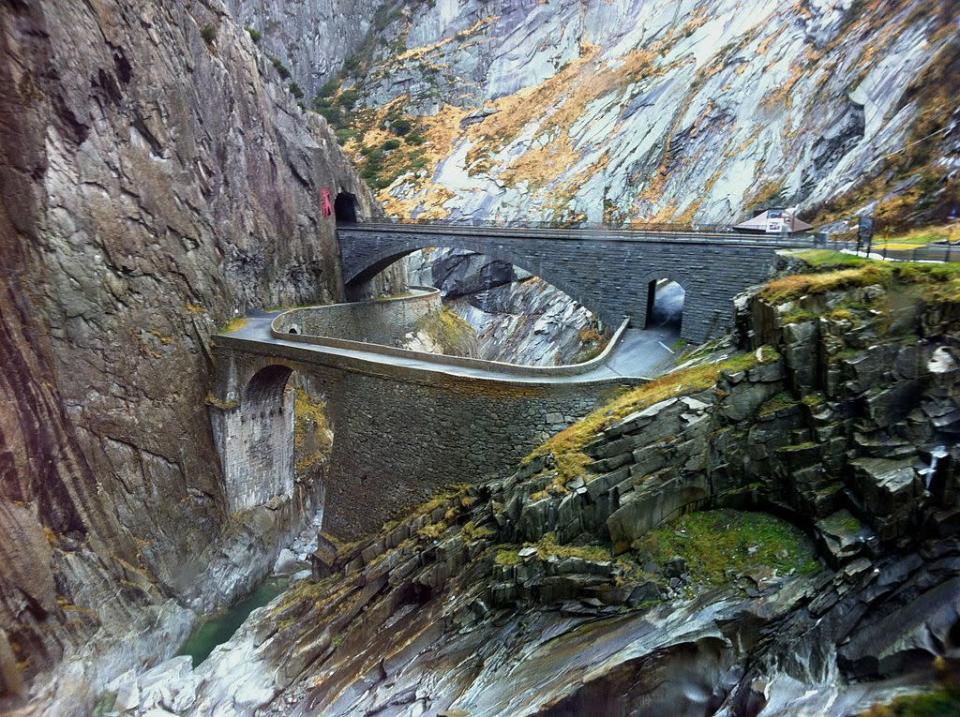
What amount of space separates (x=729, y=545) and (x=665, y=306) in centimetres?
1673

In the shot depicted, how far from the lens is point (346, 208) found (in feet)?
130

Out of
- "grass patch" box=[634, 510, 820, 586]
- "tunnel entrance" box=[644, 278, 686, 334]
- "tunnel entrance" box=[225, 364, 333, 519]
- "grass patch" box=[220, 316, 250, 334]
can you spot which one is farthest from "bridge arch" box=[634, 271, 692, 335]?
"grass patch" box=[220, 316, 250, 334]

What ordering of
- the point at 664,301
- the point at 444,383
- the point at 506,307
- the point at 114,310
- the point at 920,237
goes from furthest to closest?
the point at 506,307, the point at 664,301, the point at 114,310, the point at 920,237, the point at 444,383

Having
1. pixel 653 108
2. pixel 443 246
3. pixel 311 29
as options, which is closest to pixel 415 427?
pixel 443 246

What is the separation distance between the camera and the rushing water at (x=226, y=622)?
20316mm

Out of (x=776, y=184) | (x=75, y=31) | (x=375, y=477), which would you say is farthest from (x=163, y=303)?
(x=776, y=184)

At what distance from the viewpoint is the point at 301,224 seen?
109 ft

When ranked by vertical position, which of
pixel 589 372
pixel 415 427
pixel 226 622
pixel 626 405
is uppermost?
pixel 589 372

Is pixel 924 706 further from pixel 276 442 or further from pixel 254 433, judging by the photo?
pixel 276 442

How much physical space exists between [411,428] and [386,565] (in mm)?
4369

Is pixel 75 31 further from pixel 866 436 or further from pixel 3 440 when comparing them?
pixel 866 436

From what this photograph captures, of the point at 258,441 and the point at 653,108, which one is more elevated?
the point at 653,108

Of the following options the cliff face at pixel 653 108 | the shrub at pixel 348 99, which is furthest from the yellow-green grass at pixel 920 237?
the shrub at pixel 348 99

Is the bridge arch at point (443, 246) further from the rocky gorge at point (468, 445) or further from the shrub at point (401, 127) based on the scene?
the shrub at point (401, 127)
